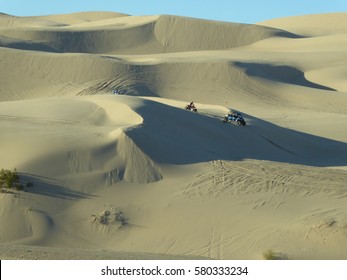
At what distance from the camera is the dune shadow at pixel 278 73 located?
4428 cm

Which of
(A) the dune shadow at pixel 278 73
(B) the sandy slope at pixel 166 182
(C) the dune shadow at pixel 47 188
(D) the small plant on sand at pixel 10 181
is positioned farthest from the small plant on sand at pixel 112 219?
(A) the dune shadow at pixel 278 73

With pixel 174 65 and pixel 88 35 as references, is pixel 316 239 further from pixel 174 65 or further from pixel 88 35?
pixel 88 35

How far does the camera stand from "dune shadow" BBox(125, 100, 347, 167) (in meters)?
19.9

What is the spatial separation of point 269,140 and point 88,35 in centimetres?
4396

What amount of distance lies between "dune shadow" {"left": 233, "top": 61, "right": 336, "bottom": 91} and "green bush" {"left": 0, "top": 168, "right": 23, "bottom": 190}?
89.0ft

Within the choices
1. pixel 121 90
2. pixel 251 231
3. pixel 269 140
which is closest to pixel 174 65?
pixel 121 90

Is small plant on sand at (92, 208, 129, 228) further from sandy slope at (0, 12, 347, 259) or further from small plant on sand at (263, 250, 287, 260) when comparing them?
small plant on sand at (263, 250, 287, 260)

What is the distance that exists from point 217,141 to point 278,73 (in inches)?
946

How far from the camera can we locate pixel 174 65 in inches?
1747

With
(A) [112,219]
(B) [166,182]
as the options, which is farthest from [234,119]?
(A) [112,219]

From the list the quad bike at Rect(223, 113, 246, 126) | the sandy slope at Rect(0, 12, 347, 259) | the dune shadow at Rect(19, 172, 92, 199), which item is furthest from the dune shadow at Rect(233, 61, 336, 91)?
the dune shadow at Rect(19, 172, 92, 199)

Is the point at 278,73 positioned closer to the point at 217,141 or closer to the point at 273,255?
the point at 217,141

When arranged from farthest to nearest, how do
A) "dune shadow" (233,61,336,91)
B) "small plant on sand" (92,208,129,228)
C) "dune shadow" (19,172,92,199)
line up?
1. "dune shadow" (233,61,336,91)
2. "dune shadow" (19,172,92,199)
3. "small plant on sand" (92,208,129,228)

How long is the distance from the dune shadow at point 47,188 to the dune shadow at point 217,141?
2339mm
